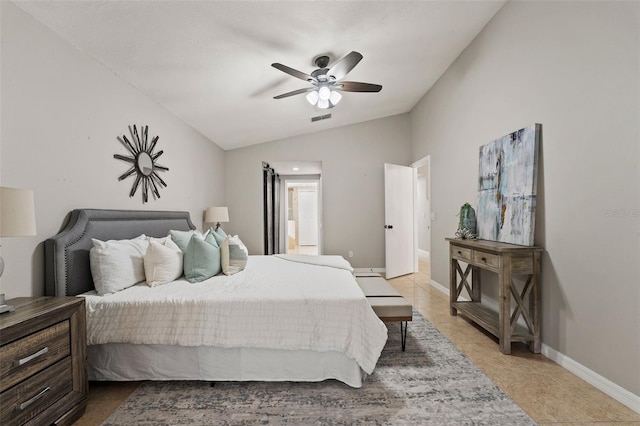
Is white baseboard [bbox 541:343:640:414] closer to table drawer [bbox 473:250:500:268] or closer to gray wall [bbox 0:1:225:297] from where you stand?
table drawer [bbox 473:250:500:268]

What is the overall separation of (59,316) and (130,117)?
6.69 feet

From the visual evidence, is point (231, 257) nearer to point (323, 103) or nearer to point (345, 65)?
point (323, 103)

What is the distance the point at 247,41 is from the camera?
243cm

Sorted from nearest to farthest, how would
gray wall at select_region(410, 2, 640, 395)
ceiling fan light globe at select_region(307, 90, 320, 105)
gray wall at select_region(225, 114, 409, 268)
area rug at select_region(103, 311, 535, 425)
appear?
area rug at select_region(103, 311, 535, 425)
gray wall at select_region(410, 2, 640, 395)
ceiling fan light globe at select_region(307, 90, 320, 105)
gray wall at select_region(225, 114, 409, 268)

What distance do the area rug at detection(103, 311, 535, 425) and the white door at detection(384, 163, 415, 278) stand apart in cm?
307

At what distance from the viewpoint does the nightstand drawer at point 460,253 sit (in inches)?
113

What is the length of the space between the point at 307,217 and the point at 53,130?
318 inches

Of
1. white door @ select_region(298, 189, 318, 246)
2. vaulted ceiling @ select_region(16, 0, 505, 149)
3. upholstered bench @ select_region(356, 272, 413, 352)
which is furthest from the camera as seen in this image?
white door @ select_region(298, 189, 318, 246)

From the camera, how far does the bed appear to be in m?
1.84

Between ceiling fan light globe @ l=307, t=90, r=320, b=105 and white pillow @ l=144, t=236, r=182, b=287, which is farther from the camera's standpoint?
ceiling fan light globe @ l=307, t=90, r=320, b=105

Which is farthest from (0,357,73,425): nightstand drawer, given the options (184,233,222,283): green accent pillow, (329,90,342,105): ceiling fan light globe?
(329,90,342,105): ceiling fan light globe

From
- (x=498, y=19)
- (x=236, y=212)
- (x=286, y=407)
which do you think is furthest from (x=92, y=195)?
(x=498, y=19)

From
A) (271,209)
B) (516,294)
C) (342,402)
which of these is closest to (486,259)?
(516,294)

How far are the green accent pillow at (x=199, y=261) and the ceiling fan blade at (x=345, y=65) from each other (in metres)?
2.02
